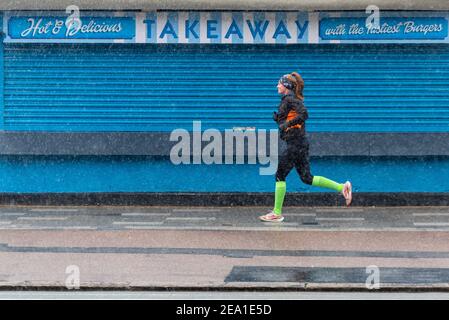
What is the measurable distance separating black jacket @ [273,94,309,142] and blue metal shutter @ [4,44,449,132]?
9.06 ft

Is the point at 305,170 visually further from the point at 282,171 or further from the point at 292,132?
the point at 292,132

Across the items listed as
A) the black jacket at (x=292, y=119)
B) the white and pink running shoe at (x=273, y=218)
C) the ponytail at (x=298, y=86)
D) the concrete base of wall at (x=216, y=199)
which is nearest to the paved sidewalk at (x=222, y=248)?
the white and pink running shoe at (x=273, y=218)

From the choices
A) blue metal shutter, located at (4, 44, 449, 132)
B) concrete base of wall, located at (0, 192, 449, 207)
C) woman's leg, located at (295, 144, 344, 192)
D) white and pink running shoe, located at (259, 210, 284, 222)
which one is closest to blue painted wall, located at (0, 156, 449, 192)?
concrete base of wall, located at (0, 192, 449, 207)

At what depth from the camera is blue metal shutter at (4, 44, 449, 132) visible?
1777cm

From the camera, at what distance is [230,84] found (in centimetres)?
1786

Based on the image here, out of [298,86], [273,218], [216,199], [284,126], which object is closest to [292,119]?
[284,126]

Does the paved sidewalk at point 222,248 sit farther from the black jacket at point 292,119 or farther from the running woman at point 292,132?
the black jacket at point 292,119

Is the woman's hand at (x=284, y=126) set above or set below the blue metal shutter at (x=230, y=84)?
below

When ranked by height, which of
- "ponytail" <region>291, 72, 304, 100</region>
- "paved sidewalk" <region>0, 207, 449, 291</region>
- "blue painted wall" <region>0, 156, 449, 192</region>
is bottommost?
"paved sidewalk" <region>0, 207, 449, 291</region>

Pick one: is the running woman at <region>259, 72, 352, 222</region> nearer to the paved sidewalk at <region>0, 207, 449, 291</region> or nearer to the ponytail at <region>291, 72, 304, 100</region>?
the ponytail at <region>291, 72, 304, 100</region>

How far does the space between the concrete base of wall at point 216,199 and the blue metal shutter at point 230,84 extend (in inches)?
42.0

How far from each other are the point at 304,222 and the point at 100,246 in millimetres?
3520

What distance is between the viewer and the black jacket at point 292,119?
15.0 metres

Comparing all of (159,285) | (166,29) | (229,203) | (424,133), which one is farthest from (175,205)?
(159,285)
